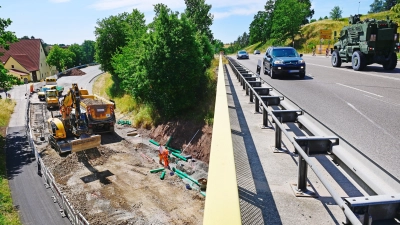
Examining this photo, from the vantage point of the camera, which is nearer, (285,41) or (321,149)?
(321,149)

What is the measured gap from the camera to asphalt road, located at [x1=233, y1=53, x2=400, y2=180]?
19.4ft

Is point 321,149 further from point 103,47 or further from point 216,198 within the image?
point 103,47

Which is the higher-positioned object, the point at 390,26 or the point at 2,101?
the point at 390,26

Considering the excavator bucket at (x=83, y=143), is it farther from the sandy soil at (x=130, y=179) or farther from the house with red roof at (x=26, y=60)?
the house with red roof at (x=26, y=60)

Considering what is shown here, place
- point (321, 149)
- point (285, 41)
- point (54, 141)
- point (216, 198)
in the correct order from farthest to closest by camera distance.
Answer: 1. point (285, 41)
2. point (54, 141)
3. point (321, 149)
4. point (216, 198)

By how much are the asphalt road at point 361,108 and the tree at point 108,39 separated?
126 ft

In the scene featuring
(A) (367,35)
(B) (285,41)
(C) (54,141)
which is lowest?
(C) (54,141)

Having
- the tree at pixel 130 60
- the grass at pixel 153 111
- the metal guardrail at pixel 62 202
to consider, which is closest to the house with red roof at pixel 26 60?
the tree at pixel 130 60

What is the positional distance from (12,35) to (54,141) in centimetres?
981

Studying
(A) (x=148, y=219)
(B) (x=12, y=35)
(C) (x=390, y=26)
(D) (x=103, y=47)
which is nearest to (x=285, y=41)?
(D) (x=103, y=47)

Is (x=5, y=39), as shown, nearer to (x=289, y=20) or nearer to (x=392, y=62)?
(x=392, y=62)

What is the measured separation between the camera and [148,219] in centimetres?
1384

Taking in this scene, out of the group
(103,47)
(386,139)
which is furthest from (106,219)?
(103,47)

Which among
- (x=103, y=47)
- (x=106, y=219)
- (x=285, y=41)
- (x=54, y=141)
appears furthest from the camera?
(x=285, y=41)
